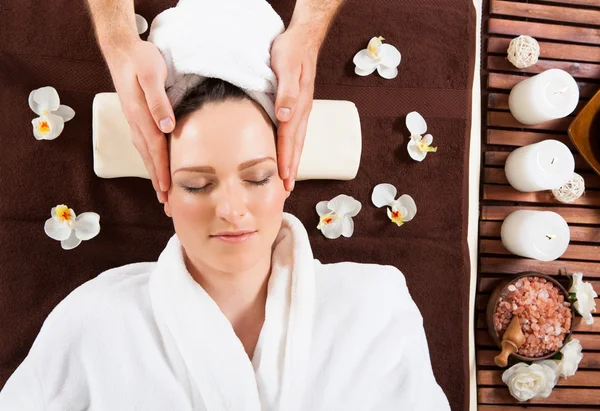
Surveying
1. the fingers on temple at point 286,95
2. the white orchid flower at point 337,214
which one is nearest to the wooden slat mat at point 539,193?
the white orchid flower at point 337,214

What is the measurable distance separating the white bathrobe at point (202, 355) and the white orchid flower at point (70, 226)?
0.22 m

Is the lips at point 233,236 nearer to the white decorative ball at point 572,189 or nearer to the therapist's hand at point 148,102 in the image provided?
the therapist's hand at point 148,102

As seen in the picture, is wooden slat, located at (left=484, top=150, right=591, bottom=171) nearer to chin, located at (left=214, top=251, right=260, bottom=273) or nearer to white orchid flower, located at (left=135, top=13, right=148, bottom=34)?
chin, located at (left=214, top=251, right=260, bottom=273)

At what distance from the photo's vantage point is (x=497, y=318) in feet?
5.18

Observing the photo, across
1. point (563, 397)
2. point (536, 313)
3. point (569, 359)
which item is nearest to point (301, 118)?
point (536, 313)

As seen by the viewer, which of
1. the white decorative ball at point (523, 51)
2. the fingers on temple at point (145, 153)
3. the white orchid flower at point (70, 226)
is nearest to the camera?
the fingers on temple at point (145, 153)

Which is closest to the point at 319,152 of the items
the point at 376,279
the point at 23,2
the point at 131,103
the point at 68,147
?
the point at 376,279

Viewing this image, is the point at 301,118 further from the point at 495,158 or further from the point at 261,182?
the point at 495,158

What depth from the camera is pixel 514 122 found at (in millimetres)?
1703

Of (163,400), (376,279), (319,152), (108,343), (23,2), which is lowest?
(163,400)

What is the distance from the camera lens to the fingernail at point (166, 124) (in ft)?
3.21

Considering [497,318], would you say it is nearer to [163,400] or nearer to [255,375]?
[255,375]

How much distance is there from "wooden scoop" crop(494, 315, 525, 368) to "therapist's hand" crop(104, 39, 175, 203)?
1136mm

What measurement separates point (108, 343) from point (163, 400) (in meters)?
0.19
